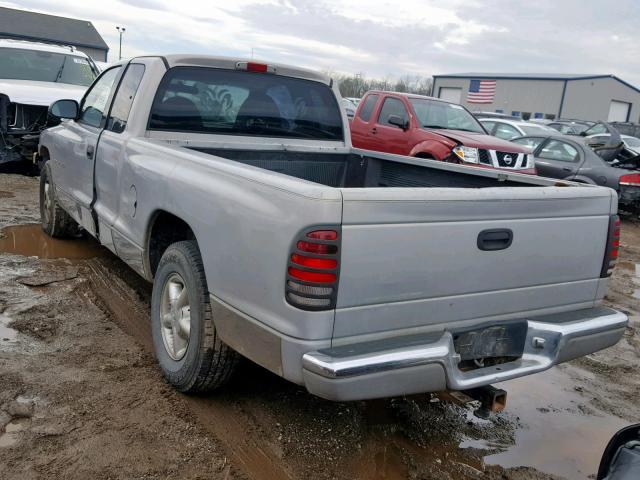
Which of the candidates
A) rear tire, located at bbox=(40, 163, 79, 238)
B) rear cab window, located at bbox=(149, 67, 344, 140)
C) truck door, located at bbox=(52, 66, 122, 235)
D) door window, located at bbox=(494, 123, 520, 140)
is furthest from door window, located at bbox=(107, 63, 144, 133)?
door window, located at bbox=(494, 123, 520, 140)

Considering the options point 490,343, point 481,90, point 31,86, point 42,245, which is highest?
point 481,90

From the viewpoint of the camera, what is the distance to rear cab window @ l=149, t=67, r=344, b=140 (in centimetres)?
420

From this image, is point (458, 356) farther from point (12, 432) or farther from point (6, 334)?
point (6, 334)

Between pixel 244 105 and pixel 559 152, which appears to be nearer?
pixel 244 105

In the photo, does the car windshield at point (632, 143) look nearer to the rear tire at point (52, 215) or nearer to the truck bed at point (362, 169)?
the truck bed at point (362, 169)

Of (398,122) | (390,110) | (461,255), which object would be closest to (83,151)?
(461,255)

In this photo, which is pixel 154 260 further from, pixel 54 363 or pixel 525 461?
pixel 525 461

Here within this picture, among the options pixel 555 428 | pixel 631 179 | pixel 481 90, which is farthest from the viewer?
pixel 481 90

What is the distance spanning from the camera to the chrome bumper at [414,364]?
2.40 meters

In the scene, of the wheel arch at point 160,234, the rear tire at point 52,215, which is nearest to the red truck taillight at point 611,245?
the wheel arch at point 160,234

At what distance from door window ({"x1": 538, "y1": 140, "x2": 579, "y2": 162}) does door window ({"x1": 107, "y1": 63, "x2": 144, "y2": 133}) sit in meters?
9.10

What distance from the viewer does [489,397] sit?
296 cm

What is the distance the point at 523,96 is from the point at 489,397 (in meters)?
51.1

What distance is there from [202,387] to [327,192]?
4.99 ft
